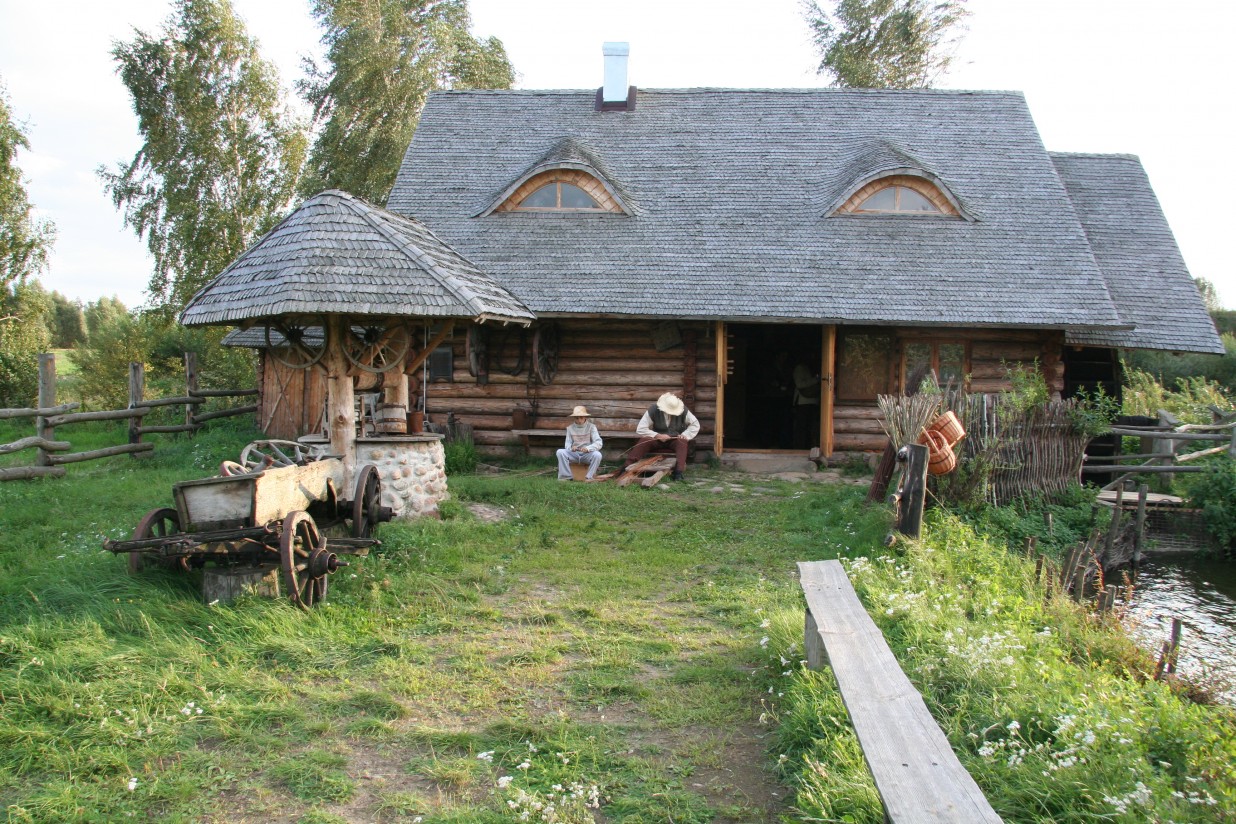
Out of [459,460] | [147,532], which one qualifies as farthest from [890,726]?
[459,460]

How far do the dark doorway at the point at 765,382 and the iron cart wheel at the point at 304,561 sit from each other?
11464 millimetres

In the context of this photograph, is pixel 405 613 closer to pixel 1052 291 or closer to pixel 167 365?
pixel 1052 291

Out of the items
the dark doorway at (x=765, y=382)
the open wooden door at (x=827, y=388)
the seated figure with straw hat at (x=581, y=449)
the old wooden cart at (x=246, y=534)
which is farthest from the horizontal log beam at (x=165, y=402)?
the open wooden door at (x=827, y=388)

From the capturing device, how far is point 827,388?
13664 millimetres

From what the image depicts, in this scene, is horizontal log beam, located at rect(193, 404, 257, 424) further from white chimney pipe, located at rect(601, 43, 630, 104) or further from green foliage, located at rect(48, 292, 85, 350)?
green foliage, located at rect(48, 292, 85, 350)

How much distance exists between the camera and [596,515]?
977 centimetres

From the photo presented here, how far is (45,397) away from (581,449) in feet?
25.6

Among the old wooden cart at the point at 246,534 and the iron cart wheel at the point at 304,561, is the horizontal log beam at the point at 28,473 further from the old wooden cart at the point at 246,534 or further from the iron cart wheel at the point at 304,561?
the iron cart wheel at the point at 304,561

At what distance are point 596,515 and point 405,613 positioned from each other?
12.6 feet

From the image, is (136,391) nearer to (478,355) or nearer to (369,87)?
(478,355)

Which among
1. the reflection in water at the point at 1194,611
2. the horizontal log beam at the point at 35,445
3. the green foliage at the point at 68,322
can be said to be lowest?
the reflection in water at the point at 1194,611

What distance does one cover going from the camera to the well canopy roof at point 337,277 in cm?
788

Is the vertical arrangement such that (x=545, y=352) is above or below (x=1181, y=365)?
below

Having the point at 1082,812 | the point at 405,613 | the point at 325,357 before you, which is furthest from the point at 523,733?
the point at 325,357
